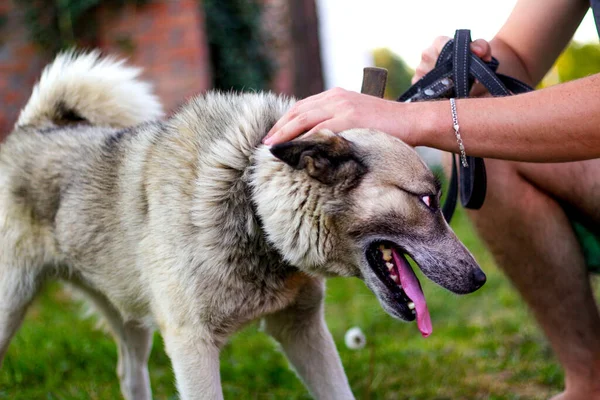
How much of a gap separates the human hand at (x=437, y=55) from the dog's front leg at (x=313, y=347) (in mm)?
874

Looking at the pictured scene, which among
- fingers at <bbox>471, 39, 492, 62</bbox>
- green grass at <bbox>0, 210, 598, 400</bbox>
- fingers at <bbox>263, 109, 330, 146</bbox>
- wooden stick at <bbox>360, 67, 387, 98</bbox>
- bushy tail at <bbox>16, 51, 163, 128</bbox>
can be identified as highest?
bushy tail at <bbox>16, 51, 163, 128</bbox>

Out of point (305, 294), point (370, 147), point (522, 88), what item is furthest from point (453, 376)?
point (370, 147)

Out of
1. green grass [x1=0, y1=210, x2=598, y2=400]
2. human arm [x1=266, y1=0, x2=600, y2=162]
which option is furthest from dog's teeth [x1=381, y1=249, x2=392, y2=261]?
green grass [x1=0, y1=210, x2=598, y2=400]

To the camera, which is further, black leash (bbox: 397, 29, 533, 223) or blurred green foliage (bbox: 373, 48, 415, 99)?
blurred green foliage (bbox: 373, 48, 415, 99)

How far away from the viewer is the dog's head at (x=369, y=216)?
204 centimetres

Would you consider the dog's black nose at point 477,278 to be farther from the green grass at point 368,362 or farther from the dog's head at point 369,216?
the green grass at point 368,362

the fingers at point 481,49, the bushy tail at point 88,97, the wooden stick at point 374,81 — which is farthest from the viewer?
the bushy tail at point 88,97

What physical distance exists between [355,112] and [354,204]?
25 cm

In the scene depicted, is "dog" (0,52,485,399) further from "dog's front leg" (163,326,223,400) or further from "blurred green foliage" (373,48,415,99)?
"blurred green foliage" (373,48,415,99)

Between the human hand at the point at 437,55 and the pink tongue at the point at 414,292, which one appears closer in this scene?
the pink tongue at the point at 414,292

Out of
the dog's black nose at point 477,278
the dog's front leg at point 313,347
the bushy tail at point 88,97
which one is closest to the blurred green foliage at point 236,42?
the bushy tail at point 88,97

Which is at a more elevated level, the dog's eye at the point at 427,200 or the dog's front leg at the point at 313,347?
the dog's eye at the point at 427,200

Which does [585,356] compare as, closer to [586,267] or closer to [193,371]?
[586,267]

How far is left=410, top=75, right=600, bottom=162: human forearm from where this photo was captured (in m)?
1.98
